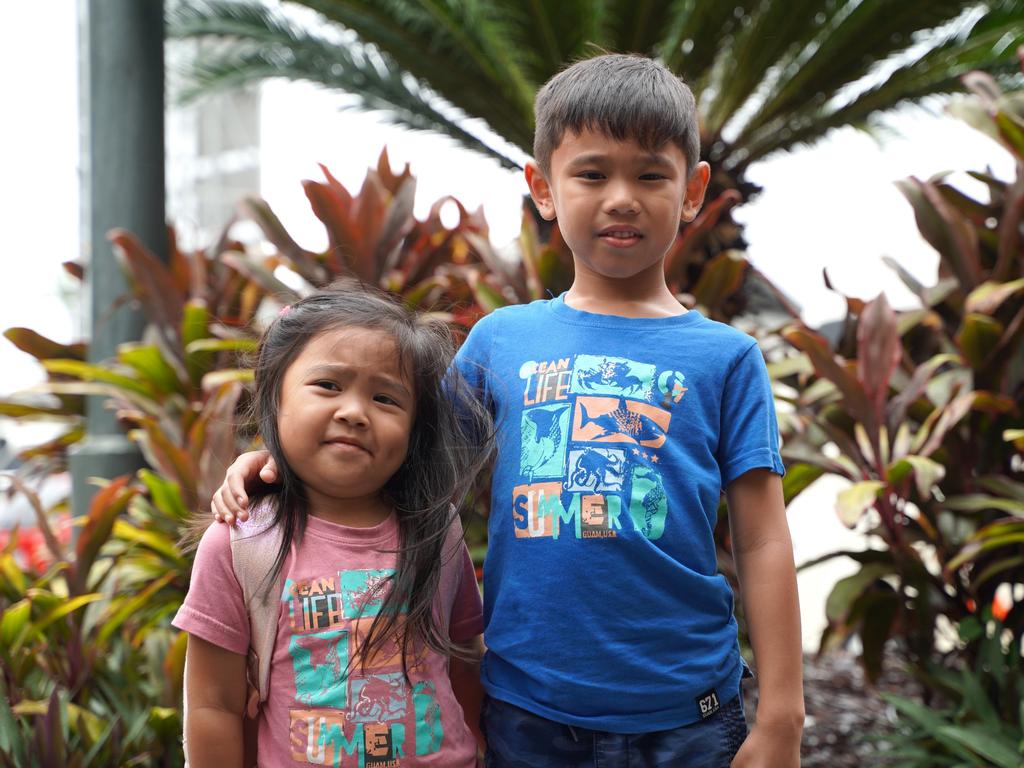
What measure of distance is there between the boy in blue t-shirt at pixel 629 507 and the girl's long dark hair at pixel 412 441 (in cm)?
5

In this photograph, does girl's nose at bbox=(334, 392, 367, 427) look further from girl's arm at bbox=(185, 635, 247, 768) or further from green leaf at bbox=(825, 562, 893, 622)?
green leaf at bbox=(825, 562, 893, 622)

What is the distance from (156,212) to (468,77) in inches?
92.3

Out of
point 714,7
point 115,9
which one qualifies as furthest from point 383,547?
point 714,7

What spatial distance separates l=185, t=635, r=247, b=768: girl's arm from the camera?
132 cm

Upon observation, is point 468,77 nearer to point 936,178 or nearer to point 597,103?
point 936,178

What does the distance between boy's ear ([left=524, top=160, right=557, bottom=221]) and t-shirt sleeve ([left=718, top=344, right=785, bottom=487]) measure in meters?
0.36

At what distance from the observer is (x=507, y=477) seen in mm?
1439

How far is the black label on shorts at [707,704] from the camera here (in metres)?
1.35

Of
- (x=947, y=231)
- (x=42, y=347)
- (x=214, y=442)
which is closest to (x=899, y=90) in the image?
(x=947, y=231)

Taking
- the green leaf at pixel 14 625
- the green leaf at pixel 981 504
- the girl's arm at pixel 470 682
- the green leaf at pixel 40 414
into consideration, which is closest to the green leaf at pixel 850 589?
the green leaf at pixel 981 504

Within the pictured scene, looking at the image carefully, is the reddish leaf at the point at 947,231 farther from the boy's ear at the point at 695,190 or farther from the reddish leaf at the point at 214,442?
the reddish leaf at the point at 214,442

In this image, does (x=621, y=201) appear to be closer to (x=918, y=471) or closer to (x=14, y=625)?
(x=918, y=471)

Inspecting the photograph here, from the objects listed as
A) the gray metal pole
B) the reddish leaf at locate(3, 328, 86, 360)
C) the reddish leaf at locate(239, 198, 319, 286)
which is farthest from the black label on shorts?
the reddish leaf at locate(3, 328, 86, 360)

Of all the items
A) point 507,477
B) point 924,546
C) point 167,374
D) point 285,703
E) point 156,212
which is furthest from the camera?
point 156,212
